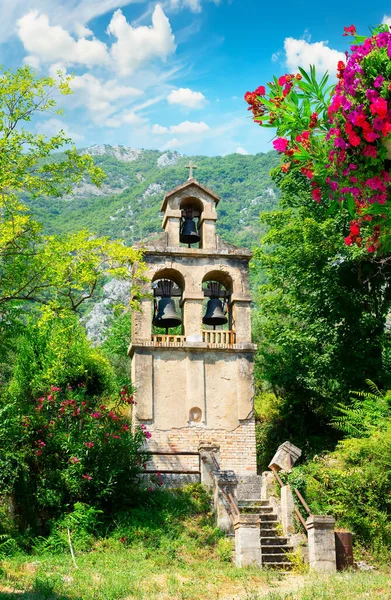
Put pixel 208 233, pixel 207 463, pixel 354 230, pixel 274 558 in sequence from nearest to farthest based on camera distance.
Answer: pixel 354 230, pixel 274 558, pixel 207 463, pixel 208 233

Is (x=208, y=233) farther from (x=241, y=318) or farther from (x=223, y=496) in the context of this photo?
(x=223, y=496)

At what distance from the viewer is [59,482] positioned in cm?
1423

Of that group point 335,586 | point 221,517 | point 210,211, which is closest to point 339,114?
point 335,586

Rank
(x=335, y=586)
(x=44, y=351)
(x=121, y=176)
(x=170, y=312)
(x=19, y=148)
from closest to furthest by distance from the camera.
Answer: (x=335, y=586) < (x=19, y=148) < (x=170, y=312) < (x=44, y=351) < (x=121, y=176)

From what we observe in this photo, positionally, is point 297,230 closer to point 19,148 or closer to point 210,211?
point 210,211

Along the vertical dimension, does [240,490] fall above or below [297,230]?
below

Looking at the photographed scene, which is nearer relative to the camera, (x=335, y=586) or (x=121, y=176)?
(x=335, y=586)

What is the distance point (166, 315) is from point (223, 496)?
5.78 metres

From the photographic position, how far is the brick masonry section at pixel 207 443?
17.3m

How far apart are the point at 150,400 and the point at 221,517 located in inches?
173

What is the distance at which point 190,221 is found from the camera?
20109mm

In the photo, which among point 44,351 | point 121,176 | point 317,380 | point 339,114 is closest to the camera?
point 339,114

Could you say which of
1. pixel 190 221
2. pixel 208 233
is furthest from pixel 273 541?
pixel 190 221

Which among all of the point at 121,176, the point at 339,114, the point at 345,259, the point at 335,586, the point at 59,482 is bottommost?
the point at 335,586
